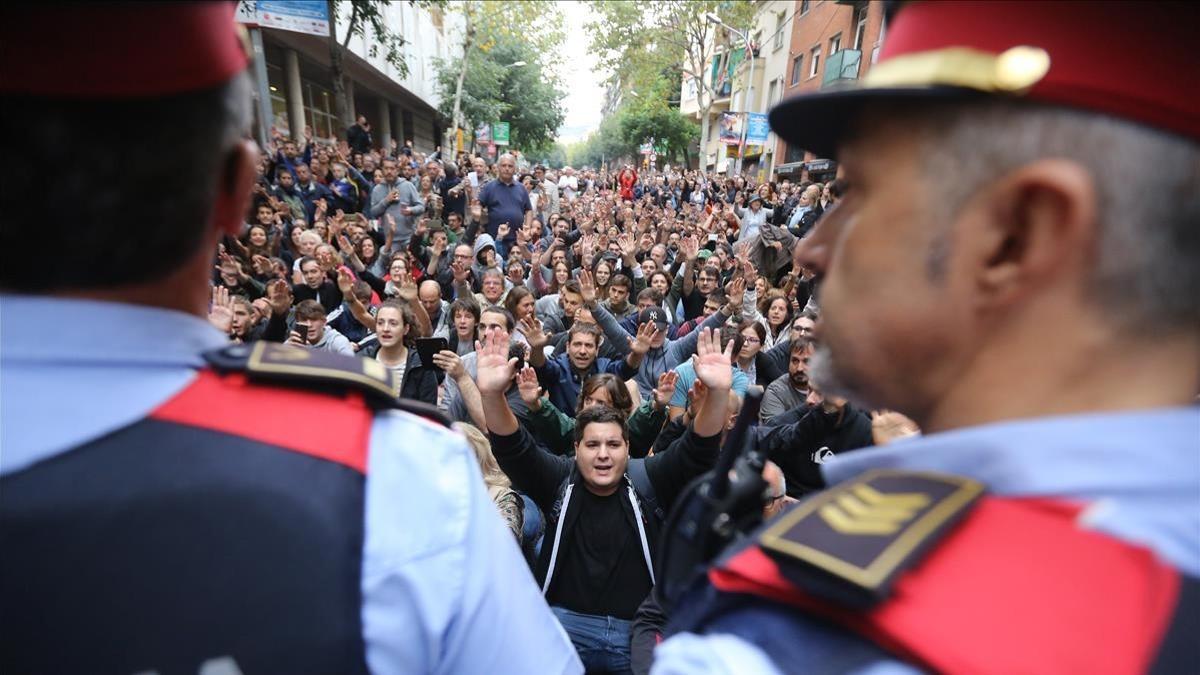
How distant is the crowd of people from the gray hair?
0.98 feet

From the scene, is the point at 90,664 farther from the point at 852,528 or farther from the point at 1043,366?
the point at 1043,366

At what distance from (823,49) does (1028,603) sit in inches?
1078

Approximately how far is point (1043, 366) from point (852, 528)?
27 centimetres

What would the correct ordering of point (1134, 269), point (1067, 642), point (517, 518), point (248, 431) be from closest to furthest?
point (1067, 642), point (1134, 269), point (248, 431), point (517, 518)

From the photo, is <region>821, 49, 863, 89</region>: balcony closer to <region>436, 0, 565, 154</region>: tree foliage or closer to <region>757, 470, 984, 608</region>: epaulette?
<region>436, 0, 565, 154</region>: tree foliage

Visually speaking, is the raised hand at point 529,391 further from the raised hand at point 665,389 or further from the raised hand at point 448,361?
the raised hand at point 665,389

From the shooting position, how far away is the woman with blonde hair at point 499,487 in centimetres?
309

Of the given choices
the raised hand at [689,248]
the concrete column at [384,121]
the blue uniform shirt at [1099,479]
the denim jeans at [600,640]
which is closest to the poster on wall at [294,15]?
the raised hand at [689,248]

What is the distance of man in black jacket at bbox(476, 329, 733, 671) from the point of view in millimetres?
2752

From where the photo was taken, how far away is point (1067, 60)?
619 mm

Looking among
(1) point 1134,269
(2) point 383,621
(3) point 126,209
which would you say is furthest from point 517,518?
(1) point 1134,269

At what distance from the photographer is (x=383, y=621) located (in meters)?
0.76

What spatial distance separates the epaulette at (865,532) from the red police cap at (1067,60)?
407mm

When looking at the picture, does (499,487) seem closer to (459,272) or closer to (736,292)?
(736,292)
